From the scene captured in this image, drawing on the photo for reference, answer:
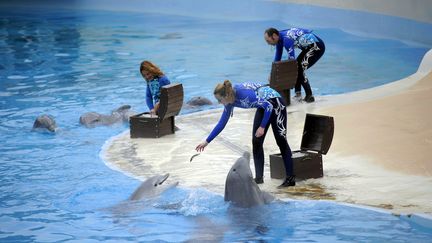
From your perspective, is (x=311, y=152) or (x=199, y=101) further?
(x=199, y=101)

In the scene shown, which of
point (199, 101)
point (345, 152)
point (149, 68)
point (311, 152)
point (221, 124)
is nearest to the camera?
point (221, 124)

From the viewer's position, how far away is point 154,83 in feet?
41.0

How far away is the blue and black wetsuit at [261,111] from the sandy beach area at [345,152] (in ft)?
1.42

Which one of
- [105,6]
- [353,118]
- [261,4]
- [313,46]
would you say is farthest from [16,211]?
[105,6]

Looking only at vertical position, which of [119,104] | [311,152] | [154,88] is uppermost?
[154,88]

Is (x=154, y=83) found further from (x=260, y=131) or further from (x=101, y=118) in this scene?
(x=260, y=131)

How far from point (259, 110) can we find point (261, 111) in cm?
3

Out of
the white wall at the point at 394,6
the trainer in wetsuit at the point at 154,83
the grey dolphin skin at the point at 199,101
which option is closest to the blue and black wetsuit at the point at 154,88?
the trainer in wetsuit at the point at 154,83

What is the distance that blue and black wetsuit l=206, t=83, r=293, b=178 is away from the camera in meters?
9.48

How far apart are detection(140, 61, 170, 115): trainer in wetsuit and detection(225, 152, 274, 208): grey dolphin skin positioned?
11.6ft

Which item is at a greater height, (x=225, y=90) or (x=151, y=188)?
(x=225, y=90)

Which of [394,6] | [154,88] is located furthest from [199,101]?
[394,6]

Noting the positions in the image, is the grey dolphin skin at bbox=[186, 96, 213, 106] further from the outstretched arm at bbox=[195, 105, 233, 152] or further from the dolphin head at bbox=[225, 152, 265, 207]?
the dolphin head at bbox=[225, 152, 265, 207]

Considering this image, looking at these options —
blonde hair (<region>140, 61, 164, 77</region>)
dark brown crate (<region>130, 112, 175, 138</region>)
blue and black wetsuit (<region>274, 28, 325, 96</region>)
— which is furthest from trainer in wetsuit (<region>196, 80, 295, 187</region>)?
blue and black wetsuit (<region>274, 28, 325, 96</region>)
